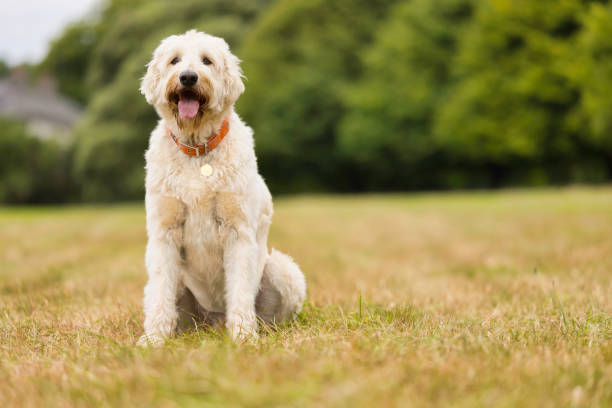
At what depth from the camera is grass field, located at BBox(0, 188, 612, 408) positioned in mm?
2205

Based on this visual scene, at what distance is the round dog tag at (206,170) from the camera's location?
3.70m

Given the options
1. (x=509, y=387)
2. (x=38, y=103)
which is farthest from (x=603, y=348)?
(x=38, y=103)

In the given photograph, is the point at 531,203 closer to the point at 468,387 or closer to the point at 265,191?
the point at 265,191

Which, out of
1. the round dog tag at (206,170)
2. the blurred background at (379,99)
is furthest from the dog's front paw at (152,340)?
the blurred background at (379,99)

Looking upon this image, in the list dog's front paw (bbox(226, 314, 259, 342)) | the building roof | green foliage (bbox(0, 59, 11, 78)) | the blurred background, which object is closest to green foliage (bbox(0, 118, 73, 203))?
the blurred background

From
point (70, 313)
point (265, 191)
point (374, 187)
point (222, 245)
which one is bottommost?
point (374, 187)

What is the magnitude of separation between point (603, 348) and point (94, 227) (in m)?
13.6

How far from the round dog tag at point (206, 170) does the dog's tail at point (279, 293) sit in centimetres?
94

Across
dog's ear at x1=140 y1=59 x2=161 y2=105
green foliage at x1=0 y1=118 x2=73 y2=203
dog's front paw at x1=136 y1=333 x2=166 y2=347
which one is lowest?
green foliage at x1=0 y1=118 x2=73 y2=203

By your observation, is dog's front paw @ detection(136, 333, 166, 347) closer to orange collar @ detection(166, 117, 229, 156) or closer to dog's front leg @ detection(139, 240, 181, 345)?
dog's front leg @ detection(139, 240, 181, 345)

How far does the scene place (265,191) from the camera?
4191mm

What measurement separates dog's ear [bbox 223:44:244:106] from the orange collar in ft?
0.56

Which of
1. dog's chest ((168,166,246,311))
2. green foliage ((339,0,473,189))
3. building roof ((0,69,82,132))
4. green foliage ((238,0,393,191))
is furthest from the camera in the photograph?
building roof ((0,69,82,132))

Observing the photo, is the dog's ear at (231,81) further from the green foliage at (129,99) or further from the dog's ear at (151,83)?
the green foliage at (129,99)
